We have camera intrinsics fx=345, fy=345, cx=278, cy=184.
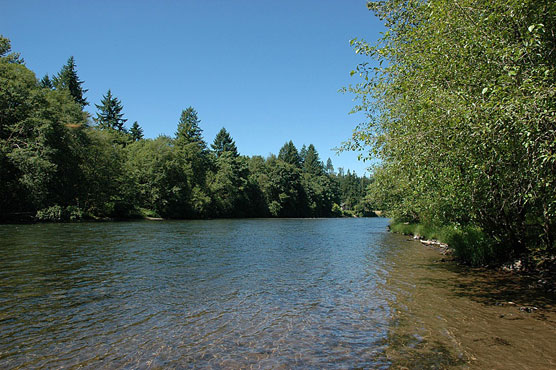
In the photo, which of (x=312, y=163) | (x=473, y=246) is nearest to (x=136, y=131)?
(x=312, y=163)

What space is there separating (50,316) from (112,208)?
2105 inches

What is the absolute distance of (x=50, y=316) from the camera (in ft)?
31.1

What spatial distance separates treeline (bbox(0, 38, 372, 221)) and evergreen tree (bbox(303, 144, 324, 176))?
69.8 feet

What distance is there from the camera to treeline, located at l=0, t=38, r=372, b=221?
138ft

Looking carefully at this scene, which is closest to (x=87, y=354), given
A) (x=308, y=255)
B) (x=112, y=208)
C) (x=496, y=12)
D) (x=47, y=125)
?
(x=496, y=12)

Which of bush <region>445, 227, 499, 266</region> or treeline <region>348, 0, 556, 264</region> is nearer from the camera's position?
treeline <region>348, 0, 556, 264</region>

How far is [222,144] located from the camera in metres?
118

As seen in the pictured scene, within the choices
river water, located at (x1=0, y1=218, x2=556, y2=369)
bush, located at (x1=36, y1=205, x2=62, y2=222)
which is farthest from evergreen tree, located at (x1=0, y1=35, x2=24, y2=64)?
river water, located at (x1=0, y1=218, x2=556, y2=369)

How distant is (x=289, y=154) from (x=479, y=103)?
135 metres

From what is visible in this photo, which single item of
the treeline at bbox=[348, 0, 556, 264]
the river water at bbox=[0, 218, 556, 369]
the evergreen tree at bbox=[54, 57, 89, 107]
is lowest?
the river water at bbox=[0, 218, 556, 369]

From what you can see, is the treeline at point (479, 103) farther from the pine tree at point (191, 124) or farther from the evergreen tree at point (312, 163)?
the evergreen tree at point (312, 163)

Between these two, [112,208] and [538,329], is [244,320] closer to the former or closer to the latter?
[538,329]

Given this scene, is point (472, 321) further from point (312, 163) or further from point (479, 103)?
point (312, 163)

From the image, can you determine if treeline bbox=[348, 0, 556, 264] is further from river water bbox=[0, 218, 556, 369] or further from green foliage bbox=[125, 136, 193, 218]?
green foliage bbox=[125, 136, 193, 218]
